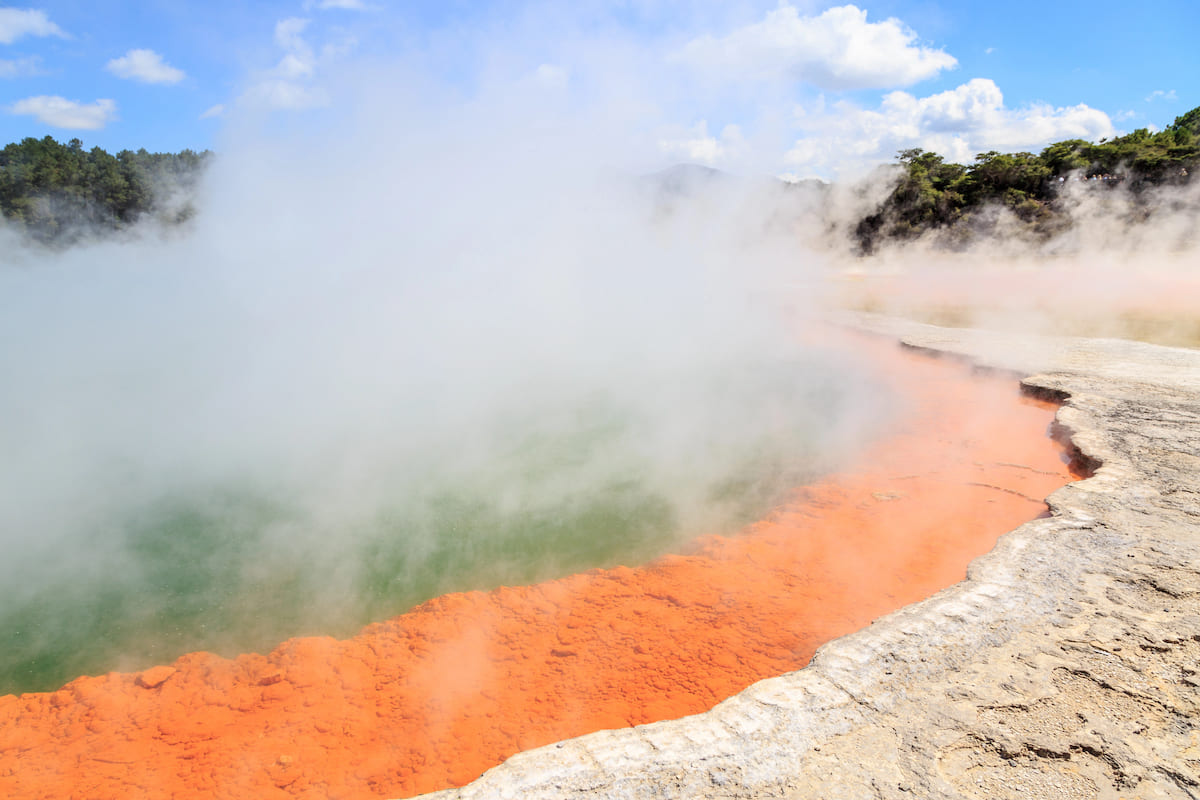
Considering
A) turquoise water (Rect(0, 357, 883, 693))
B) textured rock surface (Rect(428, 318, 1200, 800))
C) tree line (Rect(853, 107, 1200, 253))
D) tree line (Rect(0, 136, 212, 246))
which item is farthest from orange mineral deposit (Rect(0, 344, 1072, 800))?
tree line (Rect(0, 136, 212, 246))

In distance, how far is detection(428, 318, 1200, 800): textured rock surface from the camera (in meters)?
1.62

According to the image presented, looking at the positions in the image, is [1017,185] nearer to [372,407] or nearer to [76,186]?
[372,407]

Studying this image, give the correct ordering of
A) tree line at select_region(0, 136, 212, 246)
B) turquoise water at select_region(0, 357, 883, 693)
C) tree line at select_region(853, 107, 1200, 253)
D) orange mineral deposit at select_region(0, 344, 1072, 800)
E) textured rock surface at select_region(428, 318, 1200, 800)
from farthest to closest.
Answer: tree line at select_region(0, 136, 212, 246) → tree line at select_region(853, 107, 1200, 253) → turquoise water at select_region(0, 357, 883, 693) → orange mineral deposit at select_region(0, 344, 1072, 800) → textured rock surface at select_region(428, 318, 1200, 800)

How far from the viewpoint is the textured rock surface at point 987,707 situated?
1.62 m

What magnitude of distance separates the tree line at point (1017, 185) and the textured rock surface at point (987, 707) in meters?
16.2

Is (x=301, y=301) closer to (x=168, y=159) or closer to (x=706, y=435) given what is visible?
(x=706, y=435)

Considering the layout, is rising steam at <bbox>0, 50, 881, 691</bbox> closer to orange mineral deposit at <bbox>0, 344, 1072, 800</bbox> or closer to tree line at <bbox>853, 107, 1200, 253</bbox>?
orange mineral deposit at <bbox>0, 344, 1072, 800</bbox>

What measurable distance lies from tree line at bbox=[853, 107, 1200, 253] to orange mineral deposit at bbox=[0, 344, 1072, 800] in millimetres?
15692

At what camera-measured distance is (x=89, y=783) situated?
88.0 inches

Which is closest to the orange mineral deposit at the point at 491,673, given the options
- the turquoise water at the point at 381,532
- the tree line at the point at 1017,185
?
the turquoise water at the point at 381,532

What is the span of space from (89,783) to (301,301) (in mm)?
5611

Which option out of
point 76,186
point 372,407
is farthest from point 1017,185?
point 76,186

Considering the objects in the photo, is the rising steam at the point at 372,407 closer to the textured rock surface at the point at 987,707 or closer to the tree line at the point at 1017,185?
the textured rock surface at the point at 987,707

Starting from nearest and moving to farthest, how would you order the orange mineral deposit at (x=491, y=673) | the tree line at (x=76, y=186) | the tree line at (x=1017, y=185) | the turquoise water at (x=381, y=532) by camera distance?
the orange mineral deposit at (x=491, y=673) < the turquoise water at (x=381, y=532) < the tree line at (x=1017, y=185) < the tree line at (x=76, y=186)
